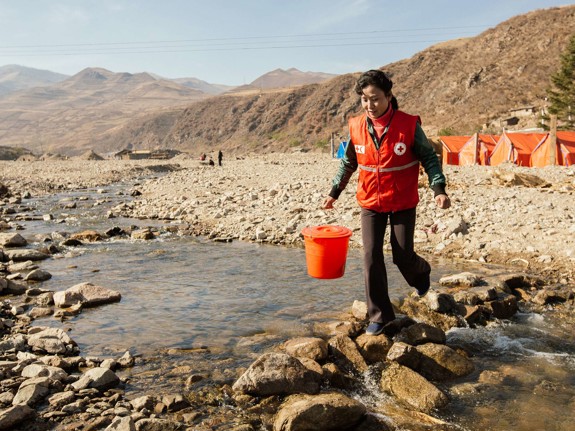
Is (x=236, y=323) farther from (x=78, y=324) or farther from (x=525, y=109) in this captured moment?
(x=525, y=109)

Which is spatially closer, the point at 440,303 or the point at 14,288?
the point at 440,303

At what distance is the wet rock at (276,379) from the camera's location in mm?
3797

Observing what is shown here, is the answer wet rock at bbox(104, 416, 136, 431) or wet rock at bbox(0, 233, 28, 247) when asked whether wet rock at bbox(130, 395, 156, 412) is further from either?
wet rock at bbox(0, 233, 28, 247)

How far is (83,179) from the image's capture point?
1303 inches

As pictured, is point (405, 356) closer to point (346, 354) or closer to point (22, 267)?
point (346, 354)

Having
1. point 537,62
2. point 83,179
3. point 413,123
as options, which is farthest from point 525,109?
point 413,123

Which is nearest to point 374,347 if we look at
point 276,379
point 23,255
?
point 276,379

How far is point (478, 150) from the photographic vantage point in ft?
80.9

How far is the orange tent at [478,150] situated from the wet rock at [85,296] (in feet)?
73.3

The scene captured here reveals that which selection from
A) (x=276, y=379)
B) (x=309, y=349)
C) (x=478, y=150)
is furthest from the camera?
(x=478, y=150)

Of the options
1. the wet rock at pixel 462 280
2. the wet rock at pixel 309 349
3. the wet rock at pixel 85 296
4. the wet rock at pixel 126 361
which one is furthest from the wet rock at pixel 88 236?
the wet rock at pixel 462 280

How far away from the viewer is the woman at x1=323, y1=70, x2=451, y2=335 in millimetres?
4293

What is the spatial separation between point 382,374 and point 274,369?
107cm

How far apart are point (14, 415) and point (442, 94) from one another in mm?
71595
